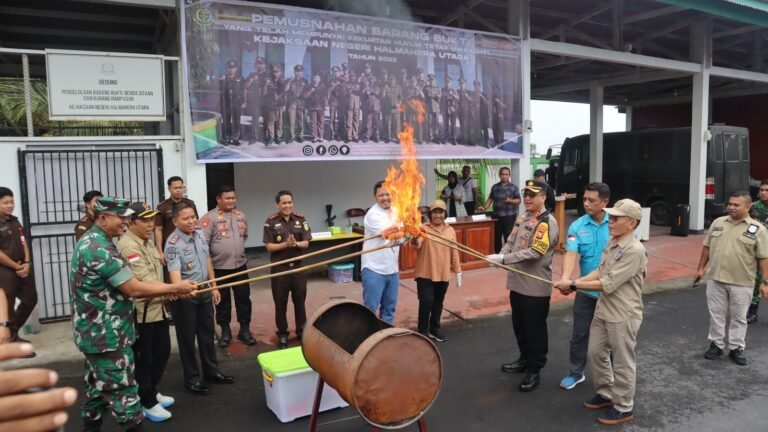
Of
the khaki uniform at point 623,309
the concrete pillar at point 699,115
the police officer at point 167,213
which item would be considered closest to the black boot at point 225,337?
the police officer at point 167,213

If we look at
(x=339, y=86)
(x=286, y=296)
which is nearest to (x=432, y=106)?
(x=339, y=86)

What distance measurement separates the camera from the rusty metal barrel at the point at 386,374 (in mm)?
2910

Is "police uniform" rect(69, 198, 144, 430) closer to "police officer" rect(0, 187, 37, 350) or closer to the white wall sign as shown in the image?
"police officer" rect(0, 187, 37, 350)

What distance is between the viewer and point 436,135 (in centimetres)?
888

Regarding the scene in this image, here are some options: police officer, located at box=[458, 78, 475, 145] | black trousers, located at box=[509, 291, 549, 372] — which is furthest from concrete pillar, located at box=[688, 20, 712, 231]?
black trousers, located at box=[509, 291, 549, 372]

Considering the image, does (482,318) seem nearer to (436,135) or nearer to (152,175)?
(436,135)

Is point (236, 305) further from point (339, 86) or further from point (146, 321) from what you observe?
point (339, 86)

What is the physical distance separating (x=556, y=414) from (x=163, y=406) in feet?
10.8

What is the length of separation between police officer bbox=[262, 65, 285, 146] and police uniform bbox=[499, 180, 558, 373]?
4.10 meters

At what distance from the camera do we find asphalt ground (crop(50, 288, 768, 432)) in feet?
13.3

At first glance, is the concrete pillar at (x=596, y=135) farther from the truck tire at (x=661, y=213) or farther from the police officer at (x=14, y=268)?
the police officer at (x=14, y=268)

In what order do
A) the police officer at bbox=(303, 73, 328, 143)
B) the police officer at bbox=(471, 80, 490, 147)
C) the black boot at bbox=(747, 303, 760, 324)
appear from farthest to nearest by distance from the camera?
the police officer at bbox=(471, 80, 490, 147) → the police officer at bbox=(303, 73, 328, 143) → the black boot at bbox=(747, 303, 760, 324)

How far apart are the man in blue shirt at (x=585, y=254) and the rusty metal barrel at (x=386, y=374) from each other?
1969 millimetres

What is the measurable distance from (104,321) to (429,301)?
347 centimetres
